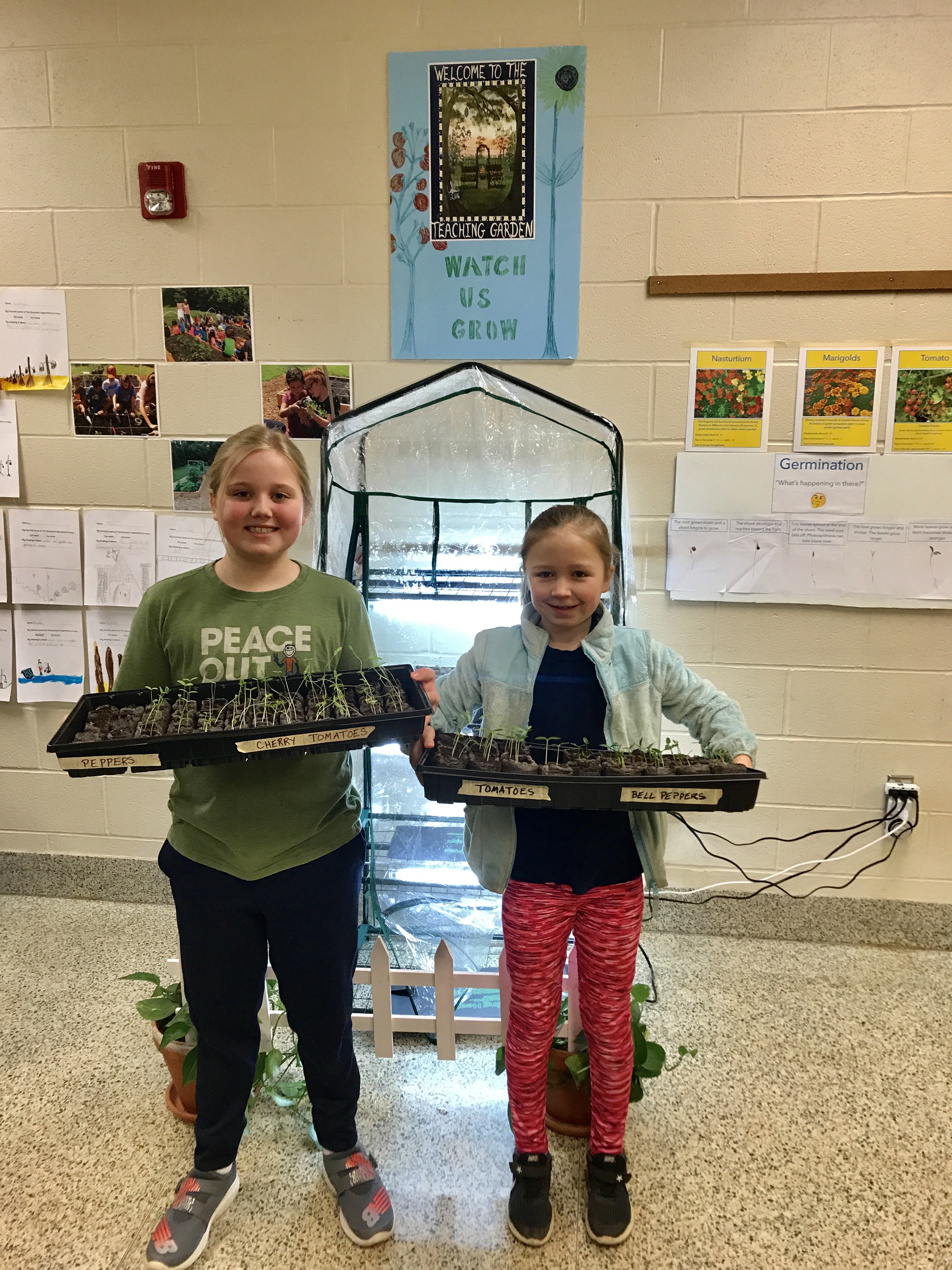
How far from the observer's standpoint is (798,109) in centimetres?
177

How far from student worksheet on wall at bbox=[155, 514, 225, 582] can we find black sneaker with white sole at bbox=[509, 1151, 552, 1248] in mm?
1593

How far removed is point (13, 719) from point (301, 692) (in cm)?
154

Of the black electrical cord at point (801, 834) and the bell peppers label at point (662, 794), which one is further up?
the bell peppers label at point (662, 794)

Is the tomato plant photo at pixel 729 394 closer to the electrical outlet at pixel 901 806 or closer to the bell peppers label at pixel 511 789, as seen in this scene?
the electrical outlet at pixel 901 806

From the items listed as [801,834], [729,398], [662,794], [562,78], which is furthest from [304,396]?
[801,834]

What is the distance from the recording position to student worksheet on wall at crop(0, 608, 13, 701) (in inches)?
86.3

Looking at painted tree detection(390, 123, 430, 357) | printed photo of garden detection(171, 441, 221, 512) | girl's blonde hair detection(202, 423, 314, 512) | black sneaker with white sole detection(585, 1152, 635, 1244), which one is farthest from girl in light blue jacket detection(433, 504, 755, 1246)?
printed photo of garden detection(171, 441, 221, 512)

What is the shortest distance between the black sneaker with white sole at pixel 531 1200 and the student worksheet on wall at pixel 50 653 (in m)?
1.70

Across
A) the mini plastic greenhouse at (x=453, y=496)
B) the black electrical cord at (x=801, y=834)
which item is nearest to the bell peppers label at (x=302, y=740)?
the mini plastic greenhouse at (x=453, y=496)

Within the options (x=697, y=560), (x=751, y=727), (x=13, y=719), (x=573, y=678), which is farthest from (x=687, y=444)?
(x=13, y=719)

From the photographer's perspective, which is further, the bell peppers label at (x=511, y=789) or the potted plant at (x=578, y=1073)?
the potted plant at (x=578, y=1073)

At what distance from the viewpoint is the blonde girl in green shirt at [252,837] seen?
1194mm

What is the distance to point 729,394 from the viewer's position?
6.25 ft

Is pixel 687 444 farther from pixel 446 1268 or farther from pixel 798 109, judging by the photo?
pixel 446 1268
